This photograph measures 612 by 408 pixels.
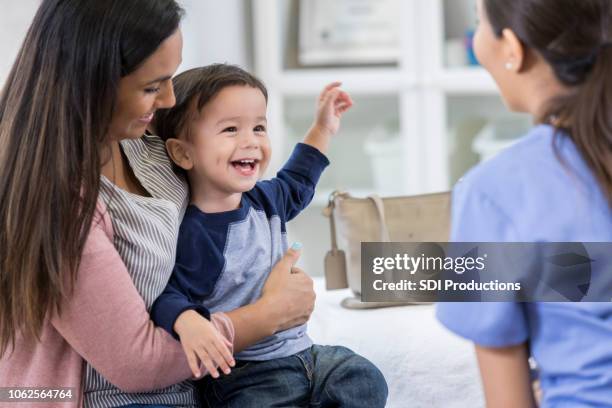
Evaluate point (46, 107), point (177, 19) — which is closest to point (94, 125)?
point (46, 107)

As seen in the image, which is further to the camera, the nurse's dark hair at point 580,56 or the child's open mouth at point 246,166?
the child's open mouth at point 246,166

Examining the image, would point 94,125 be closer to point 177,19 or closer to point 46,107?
point 46,107

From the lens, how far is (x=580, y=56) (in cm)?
87

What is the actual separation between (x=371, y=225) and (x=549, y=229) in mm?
691

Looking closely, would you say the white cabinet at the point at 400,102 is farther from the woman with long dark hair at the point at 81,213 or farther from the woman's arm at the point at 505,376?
the woman's arm at the point at 505,376

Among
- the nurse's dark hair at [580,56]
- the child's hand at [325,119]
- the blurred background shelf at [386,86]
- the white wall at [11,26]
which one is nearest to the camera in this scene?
the nurse's dark hair at [580,56]

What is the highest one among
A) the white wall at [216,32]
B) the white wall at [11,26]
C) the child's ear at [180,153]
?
the white wall at [216,32]

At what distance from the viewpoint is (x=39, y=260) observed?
98cm

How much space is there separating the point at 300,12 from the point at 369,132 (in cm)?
43

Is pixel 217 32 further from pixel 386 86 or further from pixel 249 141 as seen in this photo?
pixel 249 141

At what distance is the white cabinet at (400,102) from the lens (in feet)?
8.58

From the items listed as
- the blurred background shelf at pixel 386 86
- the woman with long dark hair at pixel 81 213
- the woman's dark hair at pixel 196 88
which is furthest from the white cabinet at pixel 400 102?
the woman with long dark hair at pixel 81 213

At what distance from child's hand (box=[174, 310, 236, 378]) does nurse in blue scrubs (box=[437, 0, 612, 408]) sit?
241mm

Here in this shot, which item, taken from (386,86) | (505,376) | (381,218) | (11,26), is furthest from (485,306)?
(386,86)
